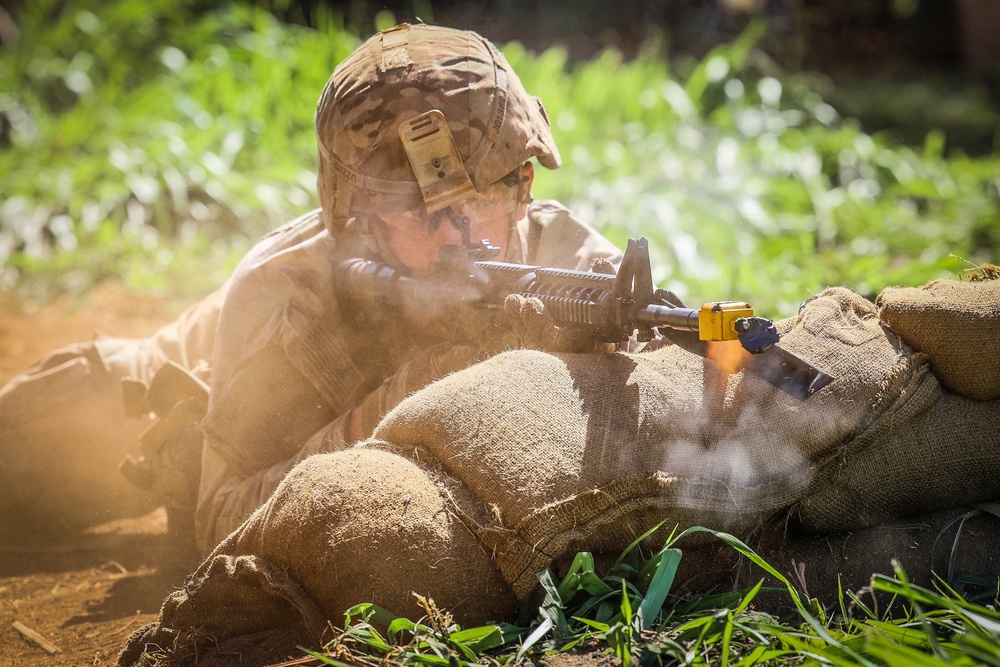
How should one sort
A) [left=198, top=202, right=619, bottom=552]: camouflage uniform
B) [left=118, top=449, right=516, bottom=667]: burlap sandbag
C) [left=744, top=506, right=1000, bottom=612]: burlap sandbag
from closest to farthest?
[left=118, top=449, right=516, bottom=667]: burlap sandbag → [left=744, top=506, right=1000, bottom=612]: burlap sandbag → [left=198, top=202, right=619, bottom=552]: camouflage uniform

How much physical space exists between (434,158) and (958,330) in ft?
4.15

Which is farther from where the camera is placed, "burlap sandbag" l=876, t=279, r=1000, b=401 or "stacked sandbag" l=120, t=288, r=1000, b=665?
"burlap sandbag" l=876, t=279, r=1000, b=401

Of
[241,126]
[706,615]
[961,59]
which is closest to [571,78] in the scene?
[241,126]

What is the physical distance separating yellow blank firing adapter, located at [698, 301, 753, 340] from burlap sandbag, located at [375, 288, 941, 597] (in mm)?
244

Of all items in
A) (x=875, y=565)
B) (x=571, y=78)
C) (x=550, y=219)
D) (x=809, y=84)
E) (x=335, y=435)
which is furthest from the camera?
(x=809, y=84)

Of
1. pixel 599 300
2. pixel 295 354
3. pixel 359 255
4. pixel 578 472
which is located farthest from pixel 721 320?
pixel 295 354

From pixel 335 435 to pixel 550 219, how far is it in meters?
0.86

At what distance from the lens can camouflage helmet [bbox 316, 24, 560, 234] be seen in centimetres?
233

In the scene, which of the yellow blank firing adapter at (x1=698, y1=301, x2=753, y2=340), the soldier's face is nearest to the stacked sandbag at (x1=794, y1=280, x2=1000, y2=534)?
the yellow blank firing adapter at (x1=698, y1=301, x2=753, y2=340)

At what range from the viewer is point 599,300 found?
1.85 metres

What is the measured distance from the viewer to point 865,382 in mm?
1873

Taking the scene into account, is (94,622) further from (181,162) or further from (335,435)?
(181,162)

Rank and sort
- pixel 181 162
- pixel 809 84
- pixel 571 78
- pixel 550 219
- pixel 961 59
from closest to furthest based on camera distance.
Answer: pixel 550 219 < pixel 181 162 < pixel 571 78 < pixel 809 84 < pixel 961 59

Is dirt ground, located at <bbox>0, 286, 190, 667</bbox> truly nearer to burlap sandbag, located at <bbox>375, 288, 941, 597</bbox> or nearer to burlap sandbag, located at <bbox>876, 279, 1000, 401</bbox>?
burlap sandbag, located at <bbox>375, 288, 941, 597</bbox>
